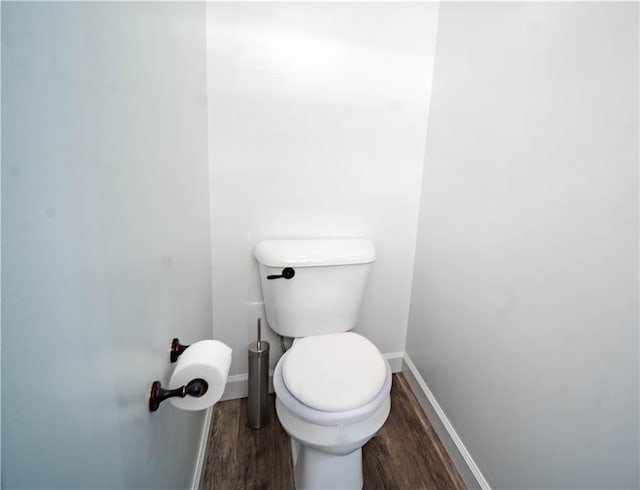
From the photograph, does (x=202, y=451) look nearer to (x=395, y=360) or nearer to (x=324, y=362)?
(x=324, y=362)

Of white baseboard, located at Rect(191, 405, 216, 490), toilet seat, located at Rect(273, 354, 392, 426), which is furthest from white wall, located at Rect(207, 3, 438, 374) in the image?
toilet seat, located at Rect(273, 354, 392, 426)

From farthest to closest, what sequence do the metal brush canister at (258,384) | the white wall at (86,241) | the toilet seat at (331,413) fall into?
the metal brush canister at (258,384)
the toilet seat at (331,413)
the white wall at (86,241)

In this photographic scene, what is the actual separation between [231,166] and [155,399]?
843mm

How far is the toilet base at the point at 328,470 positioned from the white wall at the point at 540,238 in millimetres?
438

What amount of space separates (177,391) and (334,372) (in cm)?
48

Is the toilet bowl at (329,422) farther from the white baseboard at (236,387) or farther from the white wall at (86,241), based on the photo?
the white baseboard at (236,387)

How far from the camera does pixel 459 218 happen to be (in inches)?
42.6

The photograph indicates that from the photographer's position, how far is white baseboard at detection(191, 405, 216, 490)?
0.94 metres

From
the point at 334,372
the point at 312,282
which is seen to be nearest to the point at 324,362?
the point at 334,372

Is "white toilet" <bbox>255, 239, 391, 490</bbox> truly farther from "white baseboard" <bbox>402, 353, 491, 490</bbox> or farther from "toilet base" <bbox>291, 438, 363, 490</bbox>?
"white baseboard" <bbox>402, 353, 491, 490</bbox>

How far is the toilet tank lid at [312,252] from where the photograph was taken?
3.52 feet

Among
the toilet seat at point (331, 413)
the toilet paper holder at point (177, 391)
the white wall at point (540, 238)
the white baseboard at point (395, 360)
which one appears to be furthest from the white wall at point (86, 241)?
the white baseboard at point (395, 360)

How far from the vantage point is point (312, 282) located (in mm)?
1113

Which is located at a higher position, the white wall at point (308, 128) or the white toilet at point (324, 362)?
the white wall at point (308, 128)
